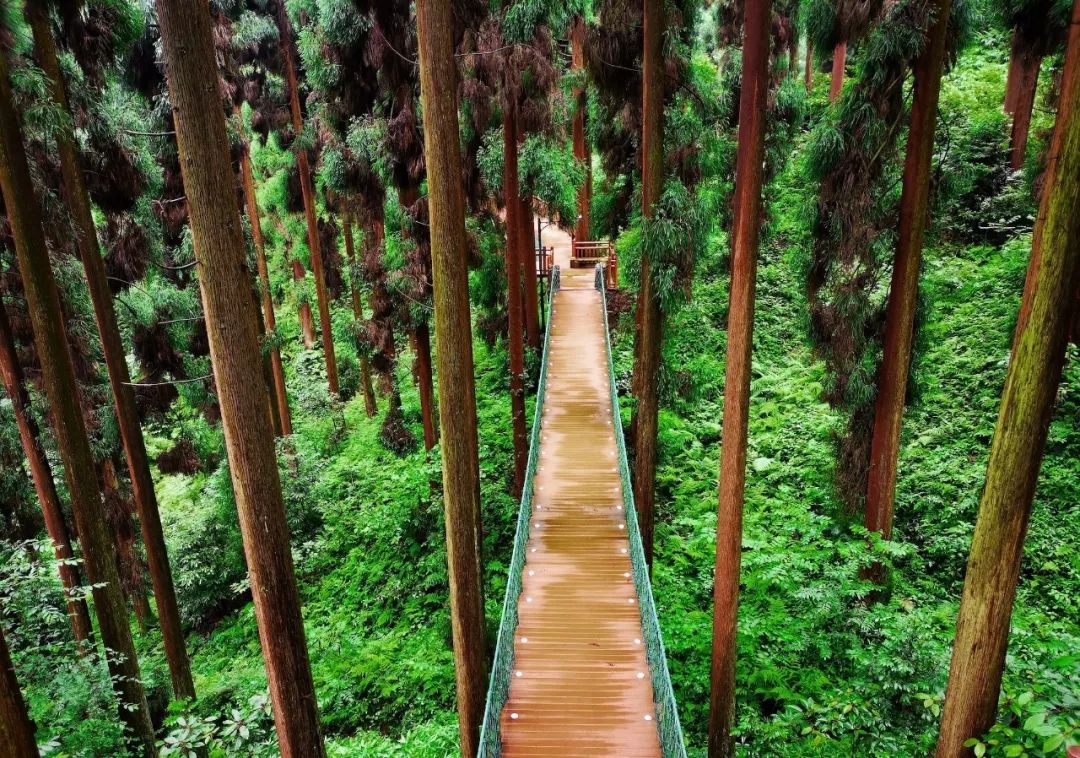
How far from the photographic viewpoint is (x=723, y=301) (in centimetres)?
1462

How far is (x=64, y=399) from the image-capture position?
521cm

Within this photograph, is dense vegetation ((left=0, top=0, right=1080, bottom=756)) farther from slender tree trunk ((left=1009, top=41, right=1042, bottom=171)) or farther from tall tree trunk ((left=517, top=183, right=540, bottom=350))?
slender tree trunk ((left=1009, top=41, right=1042, bottom=171))

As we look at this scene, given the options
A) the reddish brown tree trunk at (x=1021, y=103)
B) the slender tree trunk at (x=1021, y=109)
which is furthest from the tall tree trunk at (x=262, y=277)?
the slender tree trunk at (x=1021, y=109)

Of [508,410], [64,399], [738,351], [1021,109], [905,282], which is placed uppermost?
[1021,109]

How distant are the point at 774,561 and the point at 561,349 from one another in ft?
21.3

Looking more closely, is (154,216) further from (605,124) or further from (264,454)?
(264,454)

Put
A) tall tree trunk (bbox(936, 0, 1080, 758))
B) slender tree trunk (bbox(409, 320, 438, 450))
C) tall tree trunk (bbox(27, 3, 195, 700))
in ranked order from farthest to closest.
Answer: slender tree trunk (bbox(409, 320, 438, 450)) → tall tree trunk (bbox(27, 3, 195, 700)) → tall tree trunk (bbox(936, 0, 1080, 758))

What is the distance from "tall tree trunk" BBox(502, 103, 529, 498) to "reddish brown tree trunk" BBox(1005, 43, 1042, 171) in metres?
8.41

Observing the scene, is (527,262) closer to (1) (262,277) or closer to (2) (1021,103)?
(1) (262,277)

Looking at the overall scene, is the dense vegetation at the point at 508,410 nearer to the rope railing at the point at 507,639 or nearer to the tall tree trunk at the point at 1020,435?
the tall tree trunk at the point at 1020,435

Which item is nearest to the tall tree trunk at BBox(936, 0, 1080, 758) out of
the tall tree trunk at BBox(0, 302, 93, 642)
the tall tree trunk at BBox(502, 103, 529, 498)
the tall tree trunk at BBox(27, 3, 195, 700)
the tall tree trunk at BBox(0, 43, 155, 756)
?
the tall tree trunk at BBox(27, 3, 195, 700)

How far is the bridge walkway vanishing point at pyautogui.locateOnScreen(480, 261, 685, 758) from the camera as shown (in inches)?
201

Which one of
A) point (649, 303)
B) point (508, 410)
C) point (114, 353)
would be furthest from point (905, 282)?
point (508, 410)

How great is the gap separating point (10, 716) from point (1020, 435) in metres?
4.06
